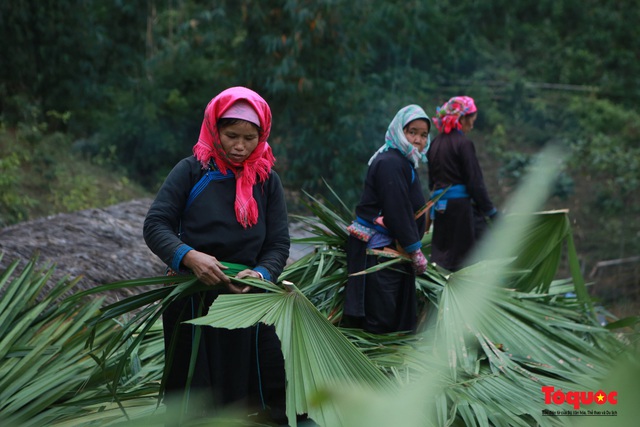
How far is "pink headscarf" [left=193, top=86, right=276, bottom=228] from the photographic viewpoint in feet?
8.24

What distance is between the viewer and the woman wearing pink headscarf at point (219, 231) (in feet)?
8.23

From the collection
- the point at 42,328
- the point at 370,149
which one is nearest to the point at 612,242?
the point at 370,149

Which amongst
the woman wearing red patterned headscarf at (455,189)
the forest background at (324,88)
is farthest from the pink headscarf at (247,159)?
the forest background at (324,88)

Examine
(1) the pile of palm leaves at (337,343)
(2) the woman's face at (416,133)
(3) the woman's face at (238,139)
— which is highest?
(2) the woman's face at (416,133)

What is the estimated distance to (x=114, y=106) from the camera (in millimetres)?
13477

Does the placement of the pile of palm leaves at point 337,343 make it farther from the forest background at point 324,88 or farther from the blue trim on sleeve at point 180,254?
the forest background at point 324,88

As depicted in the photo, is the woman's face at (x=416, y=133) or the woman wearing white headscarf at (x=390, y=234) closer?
the woman wearing white headscarf at (x=390, y=234)

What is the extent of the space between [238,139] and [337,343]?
764mm

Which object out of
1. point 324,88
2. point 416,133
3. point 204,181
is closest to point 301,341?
point 204,181

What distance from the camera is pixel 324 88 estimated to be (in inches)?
395

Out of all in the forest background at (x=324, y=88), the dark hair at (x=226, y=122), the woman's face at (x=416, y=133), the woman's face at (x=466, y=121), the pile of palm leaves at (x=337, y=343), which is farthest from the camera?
the forest background at (x=324, y=88)

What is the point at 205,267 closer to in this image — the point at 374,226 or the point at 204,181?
the point at 204,181

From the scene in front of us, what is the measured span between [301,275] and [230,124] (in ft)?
4.98

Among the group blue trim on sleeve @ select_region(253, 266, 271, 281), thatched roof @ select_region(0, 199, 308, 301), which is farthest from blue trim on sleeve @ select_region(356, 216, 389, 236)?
blue trim on sleeve @ select_region(253, 266, 271, 281)
